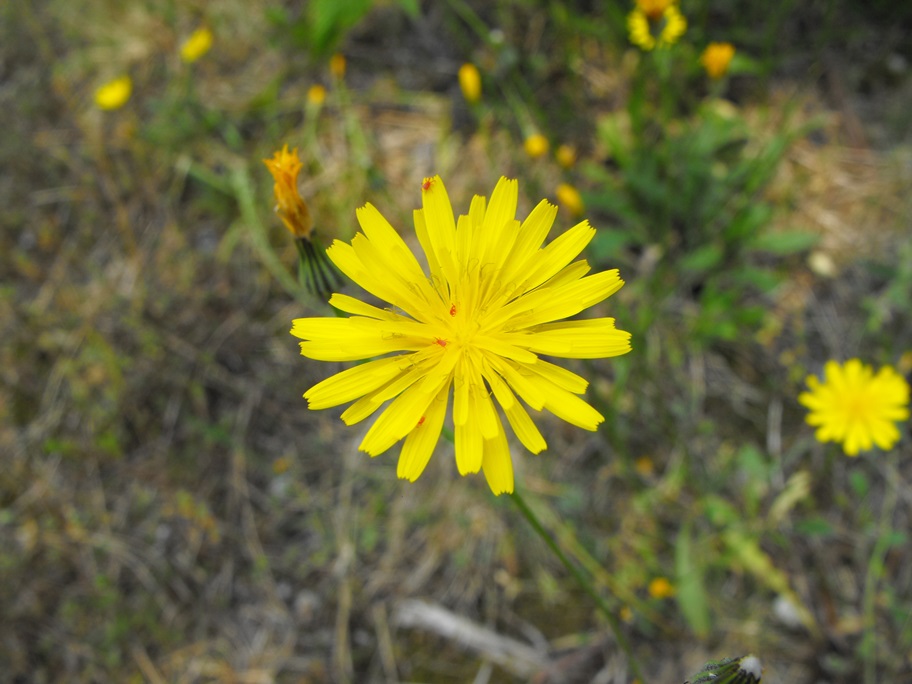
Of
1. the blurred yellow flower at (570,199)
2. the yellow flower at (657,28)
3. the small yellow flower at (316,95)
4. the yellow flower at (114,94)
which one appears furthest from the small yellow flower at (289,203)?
the yellow flower at (114,94)

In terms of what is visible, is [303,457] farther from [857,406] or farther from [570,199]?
[857,406]

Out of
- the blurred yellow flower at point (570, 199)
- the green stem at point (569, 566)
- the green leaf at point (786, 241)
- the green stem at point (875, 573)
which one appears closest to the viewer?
the green stem at point (569, 566)

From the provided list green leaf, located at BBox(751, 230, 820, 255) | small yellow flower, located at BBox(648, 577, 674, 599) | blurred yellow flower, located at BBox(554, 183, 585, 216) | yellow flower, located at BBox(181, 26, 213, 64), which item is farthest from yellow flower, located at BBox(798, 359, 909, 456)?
yellow flower, located at BBox(181, 26, 213, 64)

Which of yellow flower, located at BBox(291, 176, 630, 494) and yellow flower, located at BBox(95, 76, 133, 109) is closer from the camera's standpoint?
yellow flower, located at BBox(291, 176, 630, 494)

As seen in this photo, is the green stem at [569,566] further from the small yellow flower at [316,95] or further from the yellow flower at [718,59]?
the small yellow flower at [316,95]

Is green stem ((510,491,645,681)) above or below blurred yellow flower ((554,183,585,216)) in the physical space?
below

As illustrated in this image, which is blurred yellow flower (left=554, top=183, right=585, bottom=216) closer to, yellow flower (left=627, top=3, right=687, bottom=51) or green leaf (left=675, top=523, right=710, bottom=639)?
yellow flower (left=627, top=3, right=687, bottom=51)

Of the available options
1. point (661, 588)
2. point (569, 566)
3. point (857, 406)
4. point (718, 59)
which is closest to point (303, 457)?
point (661, 588)
